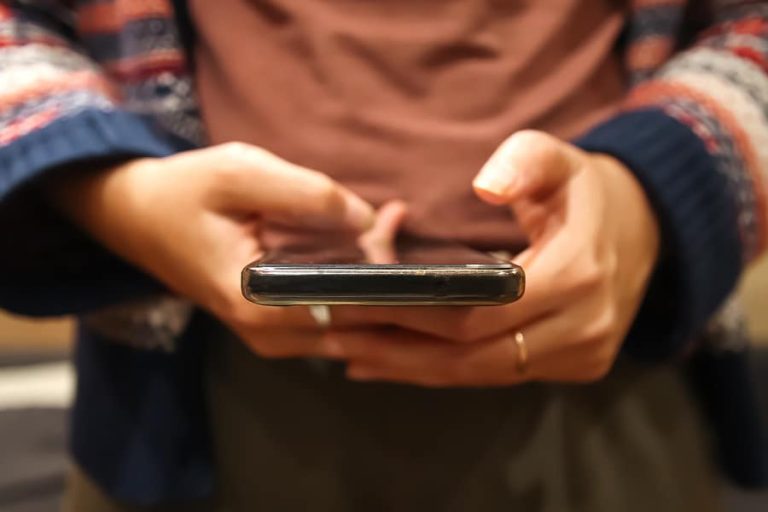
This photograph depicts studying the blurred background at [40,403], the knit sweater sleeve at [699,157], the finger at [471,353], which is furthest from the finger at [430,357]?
the blurred background at [40,403]

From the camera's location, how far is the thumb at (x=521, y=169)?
0.85 feet

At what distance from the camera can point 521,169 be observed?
26 centimetres

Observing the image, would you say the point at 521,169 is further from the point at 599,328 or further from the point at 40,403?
the point at 40,403

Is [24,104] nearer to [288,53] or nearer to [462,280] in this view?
[288,53]

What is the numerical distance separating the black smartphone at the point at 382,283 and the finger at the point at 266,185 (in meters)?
0.07

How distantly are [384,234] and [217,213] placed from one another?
0.07 m

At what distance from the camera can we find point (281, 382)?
0.36 metres

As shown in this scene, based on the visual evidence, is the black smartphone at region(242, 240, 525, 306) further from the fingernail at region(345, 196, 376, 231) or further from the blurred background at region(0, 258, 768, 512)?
the blurred background at region(0, 258, 768, 512)

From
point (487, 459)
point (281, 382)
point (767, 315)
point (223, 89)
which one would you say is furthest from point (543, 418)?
point (767, 315)

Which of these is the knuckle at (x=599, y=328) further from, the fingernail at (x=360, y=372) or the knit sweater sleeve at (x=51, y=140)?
the knit sweater sleeve at (x=51, y=140)

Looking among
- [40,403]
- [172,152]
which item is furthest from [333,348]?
[40,403]

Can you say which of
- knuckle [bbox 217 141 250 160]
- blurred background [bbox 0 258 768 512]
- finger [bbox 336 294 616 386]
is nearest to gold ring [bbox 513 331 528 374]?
finger [bbox 336 294 616 386]

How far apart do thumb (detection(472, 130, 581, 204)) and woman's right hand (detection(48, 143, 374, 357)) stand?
0.21 feet

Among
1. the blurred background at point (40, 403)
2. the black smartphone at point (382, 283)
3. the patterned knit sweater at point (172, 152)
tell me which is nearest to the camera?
the black smartphone at point (382, 283)
